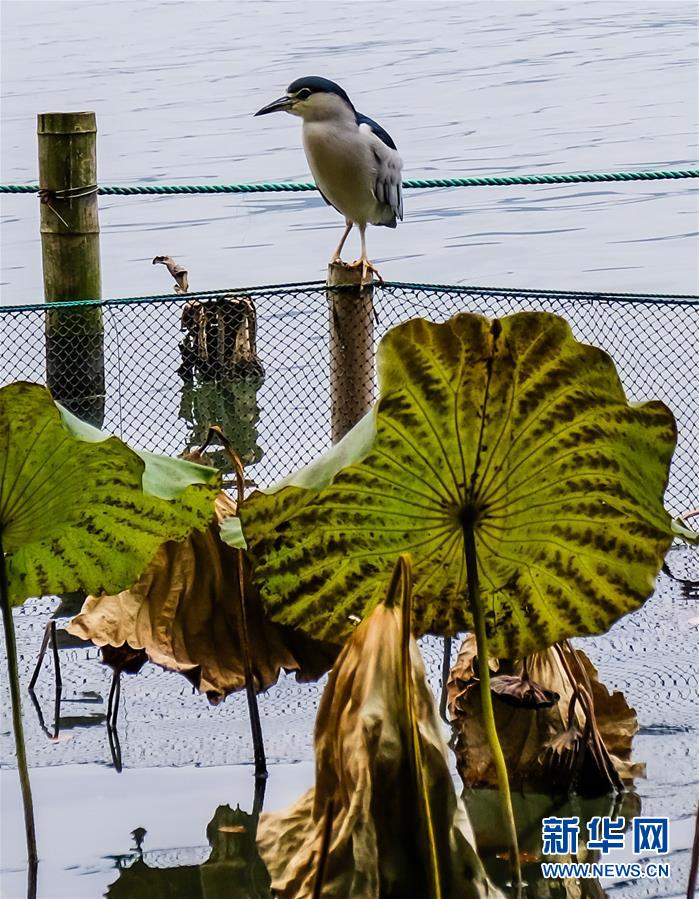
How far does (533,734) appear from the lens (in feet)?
10.6

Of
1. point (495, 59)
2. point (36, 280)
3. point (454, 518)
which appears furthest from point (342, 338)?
point (495, 59)

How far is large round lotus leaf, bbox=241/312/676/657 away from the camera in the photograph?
87.2 inches

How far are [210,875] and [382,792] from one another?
95 centimetres

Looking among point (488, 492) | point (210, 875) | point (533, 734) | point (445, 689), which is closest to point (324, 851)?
point (488, 492)

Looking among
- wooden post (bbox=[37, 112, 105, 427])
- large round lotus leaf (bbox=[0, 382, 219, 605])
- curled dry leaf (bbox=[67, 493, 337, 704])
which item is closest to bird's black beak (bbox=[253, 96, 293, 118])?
wooden post (bbox=[37, 112, 105, 427])

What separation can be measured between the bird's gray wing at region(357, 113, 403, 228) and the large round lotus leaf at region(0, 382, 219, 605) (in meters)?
4.06

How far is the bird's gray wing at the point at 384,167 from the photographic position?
6.54 meters

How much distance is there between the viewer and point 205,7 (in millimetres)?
44188

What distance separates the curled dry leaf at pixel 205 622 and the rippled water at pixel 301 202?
0.92ft

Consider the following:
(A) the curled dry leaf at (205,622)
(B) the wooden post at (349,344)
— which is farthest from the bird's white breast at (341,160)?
(A) the curled dry leaf at (205,622)

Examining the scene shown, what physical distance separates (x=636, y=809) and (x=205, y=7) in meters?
43.3

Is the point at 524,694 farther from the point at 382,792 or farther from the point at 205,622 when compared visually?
the point at 382,792

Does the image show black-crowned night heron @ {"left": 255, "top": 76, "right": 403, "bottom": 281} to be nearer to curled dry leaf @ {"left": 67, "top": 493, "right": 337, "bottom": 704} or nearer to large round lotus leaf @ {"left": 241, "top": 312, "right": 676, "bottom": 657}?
curled dry leaf @ {"left": 67, "top": 493, "right": 337, "bottom": 704}

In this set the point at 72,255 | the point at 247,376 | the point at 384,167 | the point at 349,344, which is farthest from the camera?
the point at 247,376
